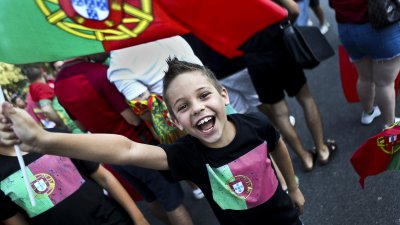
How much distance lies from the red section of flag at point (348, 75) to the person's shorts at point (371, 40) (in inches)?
18.7

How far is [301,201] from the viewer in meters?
2.12

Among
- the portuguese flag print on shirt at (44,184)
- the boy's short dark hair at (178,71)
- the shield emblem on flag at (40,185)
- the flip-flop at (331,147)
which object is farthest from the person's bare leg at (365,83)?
the shield emblem on flag at (40,185)

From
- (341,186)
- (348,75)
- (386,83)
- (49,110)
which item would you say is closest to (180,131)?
(341,186)

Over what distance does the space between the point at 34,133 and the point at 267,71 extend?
2.02m

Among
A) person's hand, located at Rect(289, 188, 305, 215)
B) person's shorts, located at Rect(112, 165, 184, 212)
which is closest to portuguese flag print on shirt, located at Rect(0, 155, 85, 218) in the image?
person's shorts, located at Rect(112, 165, 184, 212)

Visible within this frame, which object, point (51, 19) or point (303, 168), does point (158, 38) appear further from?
point (303, 168)

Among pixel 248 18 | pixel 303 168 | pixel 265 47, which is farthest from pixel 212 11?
pixel 303 168

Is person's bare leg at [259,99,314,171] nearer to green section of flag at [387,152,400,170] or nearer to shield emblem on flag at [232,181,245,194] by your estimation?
green section of flag at [387,152,400,170]

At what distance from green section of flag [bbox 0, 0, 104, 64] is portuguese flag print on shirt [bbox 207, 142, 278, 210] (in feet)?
3.23

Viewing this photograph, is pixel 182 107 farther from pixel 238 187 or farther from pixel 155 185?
pixel 155 185

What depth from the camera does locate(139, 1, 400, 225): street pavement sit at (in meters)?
2.72

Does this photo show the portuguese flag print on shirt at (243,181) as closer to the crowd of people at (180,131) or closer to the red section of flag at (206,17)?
the crowd of people at (180,131)

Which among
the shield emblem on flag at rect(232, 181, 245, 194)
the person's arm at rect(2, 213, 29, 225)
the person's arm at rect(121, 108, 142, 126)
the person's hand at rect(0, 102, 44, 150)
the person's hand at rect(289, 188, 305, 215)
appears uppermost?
the person's hand at rect(0, 102, 44, 150)

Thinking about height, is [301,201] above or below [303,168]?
above
